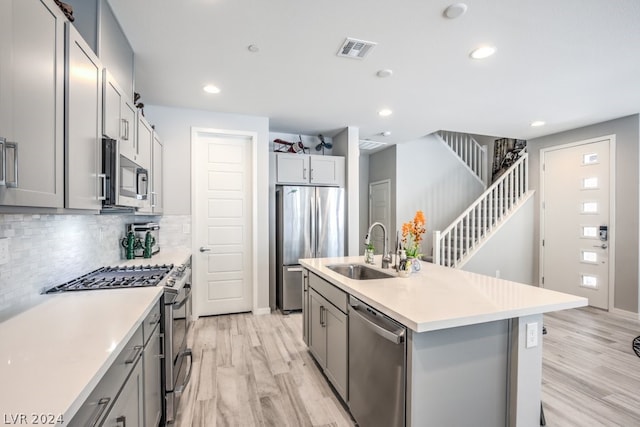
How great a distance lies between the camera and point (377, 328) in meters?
1.59

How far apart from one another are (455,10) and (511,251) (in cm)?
444

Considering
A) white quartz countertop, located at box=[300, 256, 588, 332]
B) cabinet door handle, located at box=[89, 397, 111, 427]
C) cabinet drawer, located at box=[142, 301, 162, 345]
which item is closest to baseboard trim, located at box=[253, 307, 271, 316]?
white quartz countertop, located at box=[300, 256, 588, 332]

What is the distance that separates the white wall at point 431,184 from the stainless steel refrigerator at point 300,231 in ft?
6.40

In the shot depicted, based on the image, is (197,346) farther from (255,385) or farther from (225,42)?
(225,42)

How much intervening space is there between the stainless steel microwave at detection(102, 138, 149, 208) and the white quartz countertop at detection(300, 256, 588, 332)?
1428 millimetres

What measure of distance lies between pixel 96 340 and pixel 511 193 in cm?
595

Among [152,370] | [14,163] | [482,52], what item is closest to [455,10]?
[482,52]

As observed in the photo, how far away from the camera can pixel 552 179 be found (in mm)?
4918

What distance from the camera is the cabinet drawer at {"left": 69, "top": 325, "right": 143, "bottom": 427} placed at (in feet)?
2.90

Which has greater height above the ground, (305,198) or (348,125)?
(348,125)

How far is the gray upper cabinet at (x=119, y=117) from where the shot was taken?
1.67 m

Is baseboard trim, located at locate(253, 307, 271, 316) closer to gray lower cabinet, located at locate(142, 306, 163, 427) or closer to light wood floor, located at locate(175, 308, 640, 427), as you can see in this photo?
light wood floor, located at locate(175, 308, 640, 427)

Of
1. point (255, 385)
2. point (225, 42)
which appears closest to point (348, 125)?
point (225, 42)

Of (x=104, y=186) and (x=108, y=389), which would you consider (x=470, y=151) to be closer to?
(x=104, y=186)
